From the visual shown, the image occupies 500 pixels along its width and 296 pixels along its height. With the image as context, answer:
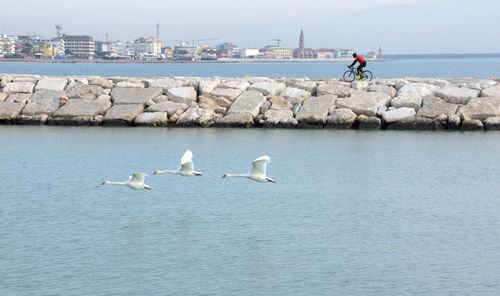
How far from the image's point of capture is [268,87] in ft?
103

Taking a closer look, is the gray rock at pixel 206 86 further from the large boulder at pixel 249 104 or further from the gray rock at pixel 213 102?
the large boulder at pixel 249 104

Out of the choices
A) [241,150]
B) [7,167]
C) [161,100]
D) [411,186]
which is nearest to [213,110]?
[161,100]

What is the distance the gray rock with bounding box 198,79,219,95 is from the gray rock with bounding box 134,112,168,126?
218cm

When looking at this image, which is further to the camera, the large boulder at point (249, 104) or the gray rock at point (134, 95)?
the gray rock at point (134, 95)

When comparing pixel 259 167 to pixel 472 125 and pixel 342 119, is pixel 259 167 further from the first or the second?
pixel 472 125

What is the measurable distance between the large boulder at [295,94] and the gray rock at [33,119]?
8.99m

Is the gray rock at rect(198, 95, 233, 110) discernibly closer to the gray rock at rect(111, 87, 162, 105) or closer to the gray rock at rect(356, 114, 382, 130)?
the gray rock at rect(111, 87, 162, 105)

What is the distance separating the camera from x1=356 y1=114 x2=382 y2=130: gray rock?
2902 cm

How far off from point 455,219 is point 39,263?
27.1 feet

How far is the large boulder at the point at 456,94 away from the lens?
2988cm

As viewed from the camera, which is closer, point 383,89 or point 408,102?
point 408,102

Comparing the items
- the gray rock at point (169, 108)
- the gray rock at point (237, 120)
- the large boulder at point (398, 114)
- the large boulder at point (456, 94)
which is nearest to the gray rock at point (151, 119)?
the gray rock at point (169, 108)

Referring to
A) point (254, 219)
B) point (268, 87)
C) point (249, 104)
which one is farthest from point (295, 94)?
point (254, 219)

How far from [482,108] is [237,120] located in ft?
28.4
